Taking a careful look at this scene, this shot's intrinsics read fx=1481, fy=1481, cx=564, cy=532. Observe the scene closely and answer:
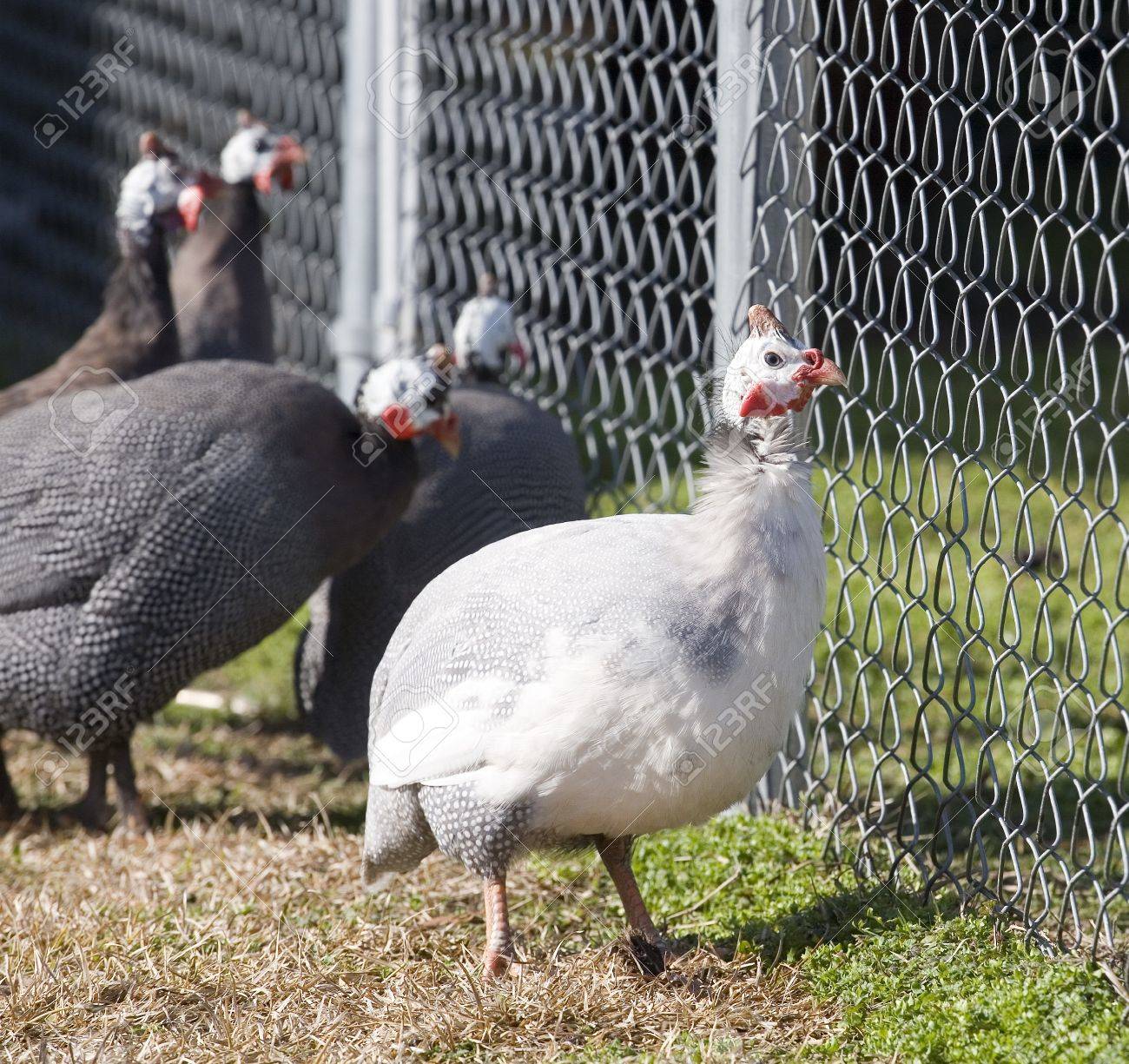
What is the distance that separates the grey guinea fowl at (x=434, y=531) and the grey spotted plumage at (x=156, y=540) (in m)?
0.25

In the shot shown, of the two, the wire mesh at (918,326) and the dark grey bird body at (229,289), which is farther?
the dark grey bird body at (229,289)

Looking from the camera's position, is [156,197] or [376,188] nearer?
[156,197]

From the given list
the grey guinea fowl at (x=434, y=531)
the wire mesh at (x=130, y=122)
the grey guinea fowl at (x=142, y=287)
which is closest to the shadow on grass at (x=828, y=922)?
the grey guinea fowl at (x=434, y=531)

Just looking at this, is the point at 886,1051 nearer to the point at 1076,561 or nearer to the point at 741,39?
the point at 741,39

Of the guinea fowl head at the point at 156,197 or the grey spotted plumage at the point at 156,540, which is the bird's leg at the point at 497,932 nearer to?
the grey spotted plumage at the point at 156,540

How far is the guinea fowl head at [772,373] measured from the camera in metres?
2.36

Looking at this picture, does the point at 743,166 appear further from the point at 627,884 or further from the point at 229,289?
the point at 229,289

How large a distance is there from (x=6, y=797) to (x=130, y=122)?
4.26 m

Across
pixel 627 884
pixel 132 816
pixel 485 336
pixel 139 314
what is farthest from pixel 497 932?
pixel 139 314

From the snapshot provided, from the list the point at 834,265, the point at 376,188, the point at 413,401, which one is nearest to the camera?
the point at 413,401

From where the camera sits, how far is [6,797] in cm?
369

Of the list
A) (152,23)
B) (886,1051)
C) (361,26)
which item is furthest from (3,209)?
(886,1051)

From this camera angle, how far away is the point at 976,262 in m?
4.28

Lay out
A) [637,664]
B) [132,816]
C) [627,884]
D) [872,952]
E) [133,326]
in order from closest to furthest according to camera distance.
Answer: [637,664]
[872,952]
[627,884]
[132,816]
[133,326]
